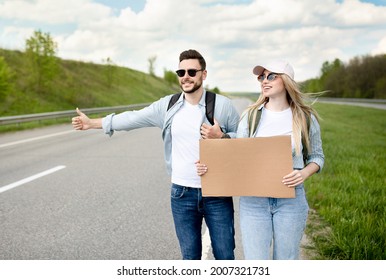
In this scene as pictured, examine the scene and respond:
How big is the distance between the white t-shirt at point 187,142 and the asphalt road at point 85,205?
4.70 ft

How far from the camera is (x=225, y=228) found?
297 centimetres

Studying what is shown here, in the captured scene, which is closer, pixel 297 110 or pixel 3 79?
pixel 297 110

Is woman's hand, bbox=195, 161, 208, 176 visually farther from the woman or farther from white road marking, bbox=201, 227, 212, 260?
white road marking, bbox=201, 227, 212, 260

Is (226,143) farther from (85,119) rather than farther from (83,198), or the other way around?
(83,198)

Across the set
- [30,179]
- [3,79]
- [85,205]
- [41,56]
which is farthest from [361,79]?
[85,205]

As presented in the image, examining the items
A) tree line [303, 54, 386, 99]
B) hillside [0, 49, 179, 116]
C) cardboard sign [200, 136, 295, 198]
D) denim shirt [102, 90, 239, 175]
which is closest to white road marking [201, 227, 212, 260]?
denim shirt [102, 90, 239, 175]

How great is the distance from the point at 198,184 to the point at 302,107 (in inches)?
34.5

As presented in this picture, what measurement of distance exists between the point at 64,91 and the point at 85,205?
3401 centimetres

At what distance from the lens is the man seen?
2.92 metres

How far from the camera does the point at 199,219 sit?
306 centimetres

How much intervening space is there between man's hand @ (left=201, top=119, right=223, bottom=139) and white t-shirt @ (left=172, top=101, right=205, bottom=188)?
0.42ft

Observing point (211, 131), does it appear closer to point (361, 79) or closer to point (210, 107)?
point (210, 107)

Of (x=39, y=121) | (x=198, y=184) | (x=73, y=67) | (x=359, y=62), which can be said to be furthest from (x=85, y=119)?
(x=359, y=62)

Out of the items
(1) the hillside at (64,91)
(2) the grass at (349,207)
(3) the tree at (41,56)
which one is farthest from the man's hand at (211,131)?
(3) the tree at (41,56)
